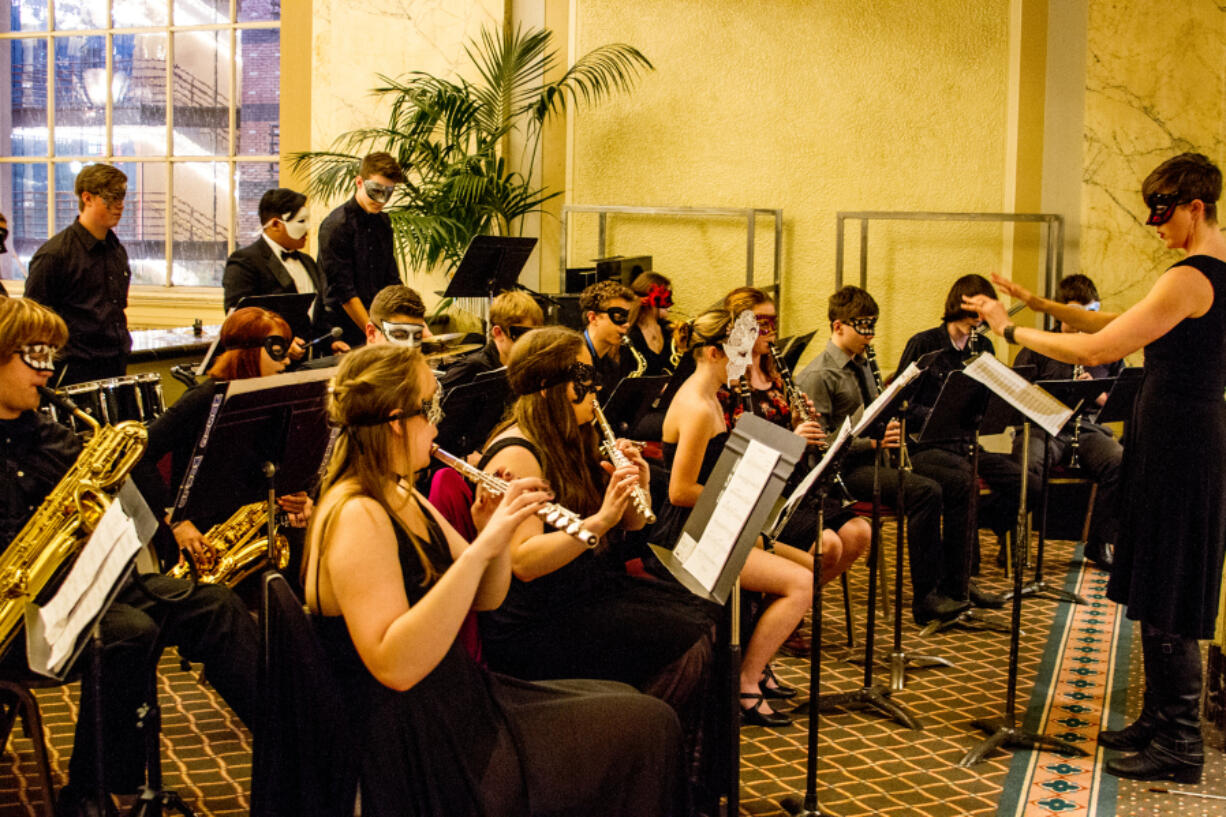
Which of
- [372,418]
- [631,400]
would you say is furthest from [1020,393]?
[372,418]

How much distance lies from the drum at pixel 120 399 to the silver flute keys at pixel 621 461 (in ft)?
5.39

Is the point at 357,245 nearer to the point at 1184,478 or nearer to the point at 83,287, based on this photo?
the point at 83,287

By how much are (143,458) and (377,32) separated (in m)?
5.41

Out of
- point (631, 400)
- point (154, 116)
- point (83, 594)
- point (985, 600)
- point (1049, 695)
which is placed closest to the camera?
point (83, 594)

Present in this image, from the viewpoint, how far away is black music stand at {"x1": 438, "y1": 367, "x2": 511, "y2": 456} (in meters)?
4.39

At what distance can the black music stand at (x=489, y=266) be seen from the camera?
6352mm

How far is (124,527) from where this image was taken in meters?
2.48

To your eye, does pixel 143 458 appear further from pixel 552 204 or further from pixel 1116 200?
pixel 1116 200

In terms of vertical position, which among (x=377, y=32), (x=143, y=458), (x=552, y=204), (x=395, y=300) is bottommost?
(x=143, y=458)

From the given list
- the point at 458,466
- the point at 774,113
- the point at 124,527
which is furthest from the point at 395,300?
the point at 774,113

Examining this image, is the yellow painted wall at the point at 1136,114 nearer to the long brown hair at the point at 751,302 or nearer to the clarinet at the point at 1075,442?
the clarinet at the point at 1075,442

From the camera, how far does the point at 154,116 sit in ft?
31.0

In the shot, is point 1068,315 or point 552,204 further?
point 552,204

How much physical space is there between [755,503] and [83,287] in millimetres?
4034
